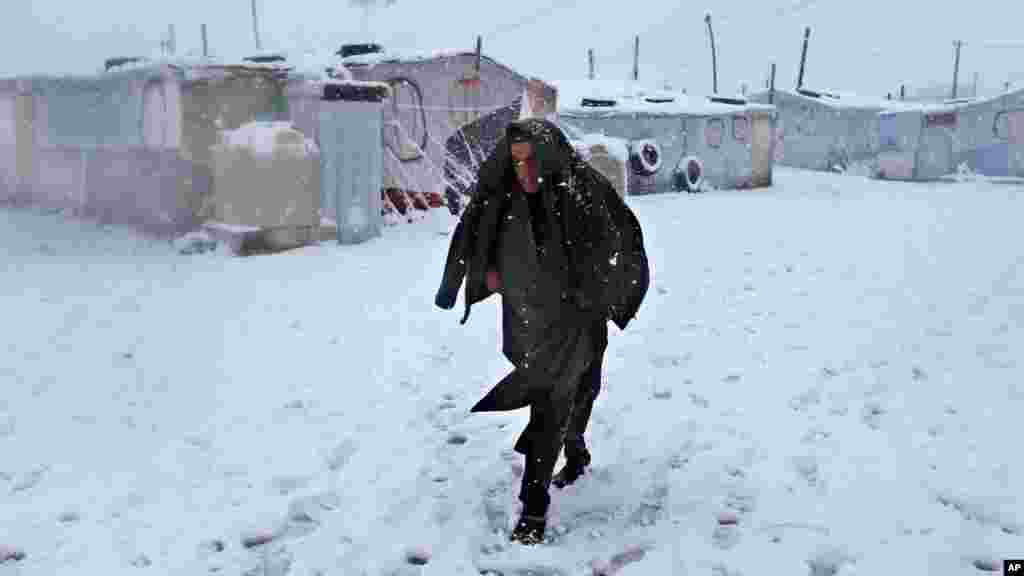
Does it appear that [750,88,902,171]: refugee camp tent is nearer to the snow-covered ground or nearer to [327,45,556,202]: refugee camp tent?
[327,45,556,202]: refugee camp tent

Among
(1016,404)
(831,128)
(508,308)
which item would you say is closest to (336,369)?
(508,308)

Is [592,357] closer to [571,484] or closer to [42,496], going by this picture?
[571,484]

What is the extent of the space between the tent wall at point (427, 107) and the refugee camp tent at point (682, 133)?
619cm

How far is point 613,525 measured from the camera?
3.23 meters

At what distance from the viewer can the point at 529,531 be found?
3.10 m

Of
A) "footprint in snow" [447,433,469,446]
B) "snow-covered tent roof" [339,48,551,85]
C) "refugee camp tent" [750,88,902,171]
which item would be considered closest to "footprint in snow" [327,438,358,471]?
"footprint in snow" [447,433,469,446]

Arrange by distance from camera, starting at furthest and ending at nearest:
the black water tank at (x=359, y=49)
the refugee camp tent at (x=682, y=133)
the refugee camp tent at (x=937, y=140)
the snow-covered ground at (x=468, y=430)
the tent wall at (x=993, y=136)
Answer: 1. the refugee camp tent at (x=937, y=140)
2. the tent wall at (x=993, y=136)
3. the refugee camp tent at (x=682, y=133)
4. the black water tank at (x=359, y=49)
5. the snow-covered ground at (x=468, y=430)

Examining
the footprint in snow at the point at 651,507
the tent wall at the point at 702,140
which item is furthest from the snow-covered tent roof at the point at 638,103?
the footprint in snow at the point at 651,507

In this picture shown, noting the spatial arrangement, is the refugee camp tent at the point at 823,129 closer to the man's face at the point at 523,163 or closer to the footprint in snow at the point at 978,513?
the footprint in snow at the point at 978,513

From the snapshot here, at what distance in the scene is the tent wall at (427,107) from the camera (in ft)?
42.2

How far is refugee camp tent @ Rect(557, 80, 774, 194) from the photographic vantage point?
20.8m

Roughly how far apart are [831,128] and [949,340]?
2963 centimetres

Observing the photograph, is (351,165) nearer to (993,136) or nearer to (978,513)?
(978,513)

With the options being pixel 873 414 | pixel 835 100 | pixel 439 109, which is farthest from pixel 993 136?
pixel 873 414
